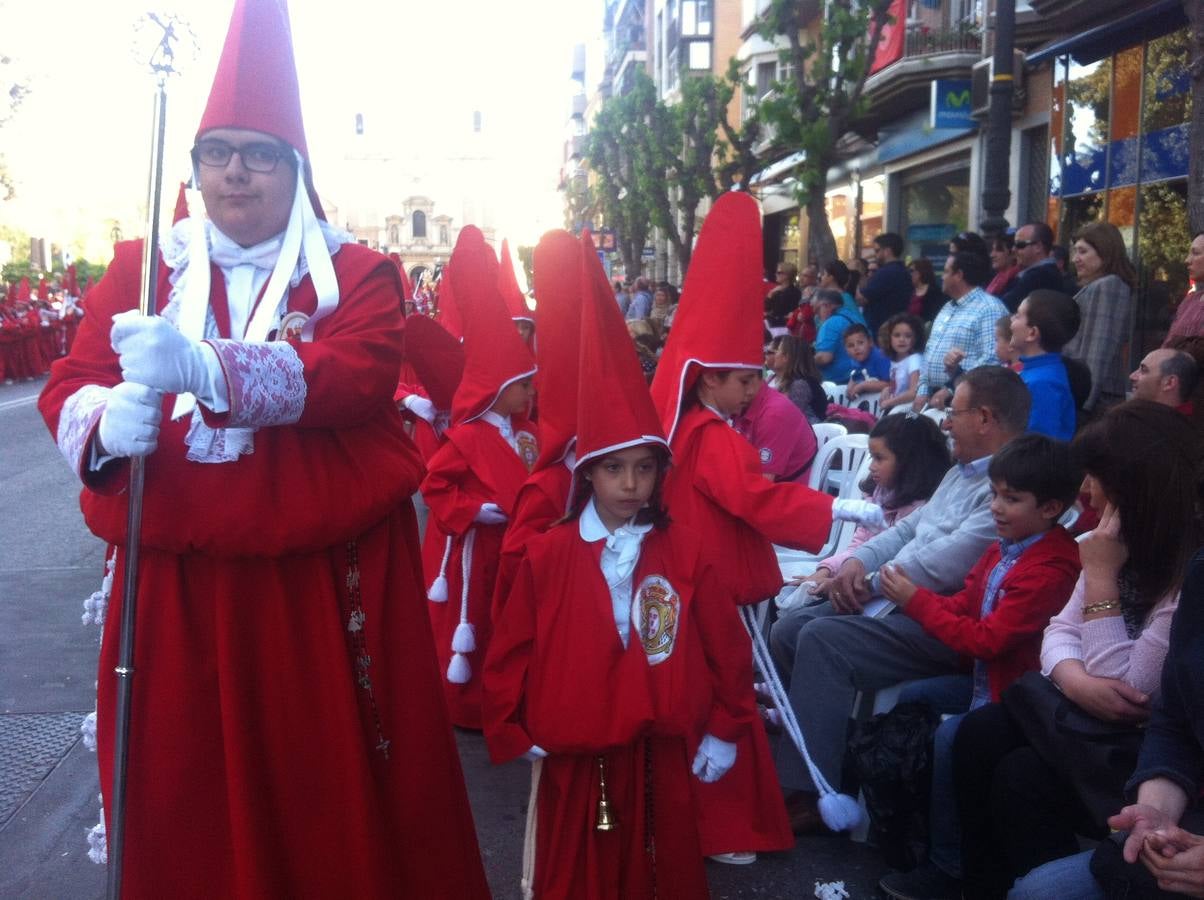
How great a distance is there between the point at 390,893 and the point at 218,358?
1.26m

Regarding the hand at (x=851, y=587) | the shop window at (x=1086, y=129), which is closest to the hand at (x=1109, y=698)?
the hand at (x=851, y=587)

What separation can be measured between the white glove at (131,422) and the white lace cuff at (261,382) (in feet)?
0.47

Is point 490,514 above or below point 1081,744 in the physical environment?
above

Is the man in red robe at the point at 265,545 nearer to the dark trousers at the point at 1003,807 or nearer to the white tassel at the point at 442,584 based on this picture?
the dark trousers at the point at 1003,807

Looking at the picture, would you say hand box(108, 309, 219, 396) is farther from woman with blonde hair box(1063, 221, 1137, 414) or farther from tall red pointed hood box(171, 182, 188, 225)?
woman with blonde hair box(1063, 221, 1137, 414)

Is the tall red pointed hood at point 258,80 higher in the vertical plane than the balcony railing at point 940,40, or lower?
lower

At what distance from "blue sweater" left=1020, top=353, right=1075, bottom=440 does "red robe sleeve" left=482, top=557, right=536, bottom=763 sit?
112 inches

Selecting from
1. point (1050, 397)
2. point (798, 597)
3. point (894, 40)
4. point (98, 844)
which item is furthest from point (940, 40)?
point (98, 844)

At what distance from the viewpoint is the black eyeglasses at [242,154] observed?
262 cm

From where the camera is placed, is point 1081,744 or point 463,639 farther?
point 463,639

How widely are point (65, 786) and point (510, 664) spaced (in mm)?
2108

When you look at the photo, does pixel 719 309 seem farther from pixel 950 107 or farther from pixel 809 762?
pixel 950 107

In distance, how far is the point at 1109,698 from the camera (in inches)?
103

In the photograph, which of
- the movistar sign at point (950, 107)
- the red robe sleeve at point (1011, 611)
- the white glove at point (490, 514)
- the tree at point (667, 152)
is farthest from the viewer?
the tree at point (667, 152)
